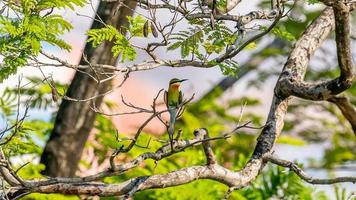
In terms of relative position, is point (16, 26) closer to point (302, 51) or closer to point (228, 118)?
point (302, 51)

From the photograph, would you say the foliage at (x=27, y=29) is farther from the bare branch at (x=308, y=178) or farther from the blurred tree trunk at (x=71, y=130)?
the blurred tree trunk at (x=71, y=130)

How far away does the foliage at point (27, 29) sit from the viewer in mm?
4242

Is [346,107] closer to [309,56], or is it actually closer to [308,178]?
[309,56]

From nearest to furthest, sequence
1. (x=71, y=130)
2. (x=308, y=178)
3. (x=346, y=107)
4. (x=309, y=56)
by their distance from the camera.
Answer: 1. (x=308, y=178)
2. (x=309, y=56)
3. (x=346, y=107)
4. (x=71, y=130)

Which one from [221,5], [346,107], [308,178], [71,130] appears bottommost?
[308,178]

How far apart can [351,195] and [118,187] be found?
58.5 inches

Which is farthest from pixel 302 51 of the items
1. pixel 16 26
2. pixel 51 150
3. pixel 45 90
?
pixel 45 90

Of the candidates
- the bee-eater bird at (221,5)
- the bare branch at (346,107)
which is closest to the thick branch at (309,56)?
the bare branch at (346,107)

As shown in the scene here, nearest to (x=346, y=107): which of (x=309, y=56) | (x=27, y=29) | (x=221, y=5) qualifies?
(x=309, y=56)

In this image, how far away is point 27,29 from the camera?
421cm

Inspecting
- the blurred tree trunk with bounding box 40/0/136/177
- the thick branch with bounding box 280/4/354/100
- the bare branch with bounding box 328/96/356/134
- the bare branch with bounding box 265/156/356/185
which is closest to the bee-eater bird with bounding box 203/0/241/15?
the thick branch with bounding box 280/4/354/100

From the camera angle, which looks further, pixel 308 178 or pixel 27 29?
pixel 308 178

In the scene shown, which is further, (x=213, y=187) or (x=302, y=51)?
(x=213, y=187)

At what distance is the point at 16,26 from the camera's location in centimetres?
435
